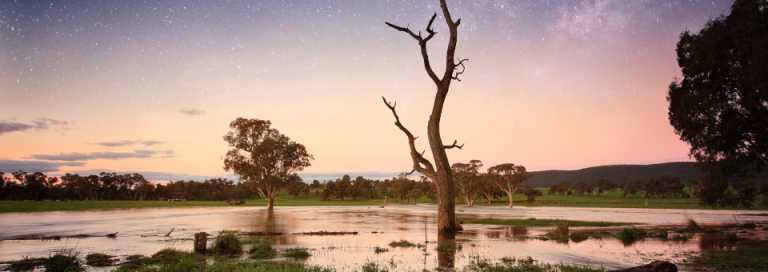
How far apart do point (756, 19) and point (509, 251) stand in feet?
61.5

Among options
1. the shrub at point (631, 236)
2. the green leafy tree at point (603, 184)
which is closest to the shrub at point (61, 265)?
the shrub at point (631, 236)

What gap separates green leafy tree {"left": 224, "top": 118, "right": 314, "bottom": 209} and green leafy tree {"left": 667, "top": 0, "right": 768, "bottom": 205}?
4936 cm

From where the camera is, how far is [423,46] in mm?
17531

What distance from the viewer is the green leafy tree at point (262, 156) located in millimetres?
57594

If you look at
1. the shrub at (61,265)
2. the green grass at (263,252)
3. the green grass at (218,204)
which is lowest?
the green grass at (218,204)

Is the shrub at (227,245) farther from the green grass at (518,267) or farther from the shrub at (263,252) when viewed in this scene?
the green grass at (518,267)

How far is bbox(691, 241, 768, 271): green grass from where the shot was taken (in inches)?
335

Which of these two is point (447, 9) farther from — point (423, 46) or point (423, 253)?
point (423, 253)

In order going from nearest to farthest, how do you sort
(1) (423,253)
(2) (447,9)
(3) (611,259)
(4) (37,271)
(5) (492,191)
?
(4) (37,271) → (3) (611,259) → (1) (423,253) → (2) (447,9) → (5) (492,191)

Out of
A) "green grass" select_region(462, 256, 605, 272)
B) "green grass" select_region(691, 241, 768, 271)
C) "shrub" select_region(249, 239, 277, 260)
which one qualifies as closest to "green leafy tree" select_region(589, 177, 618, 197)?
"green grass" select_region(691, 241, 768, 271)

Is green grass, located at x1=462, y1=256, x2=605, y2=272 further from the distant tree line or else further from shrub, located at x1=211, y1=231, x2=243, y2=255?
the distant tree line

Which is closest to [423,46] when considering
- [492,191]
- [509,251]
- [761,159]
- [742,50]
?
[509,251]

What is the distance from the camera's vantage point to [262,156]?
57875mm

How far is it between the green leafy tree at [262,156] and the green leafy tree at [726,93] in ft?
162
